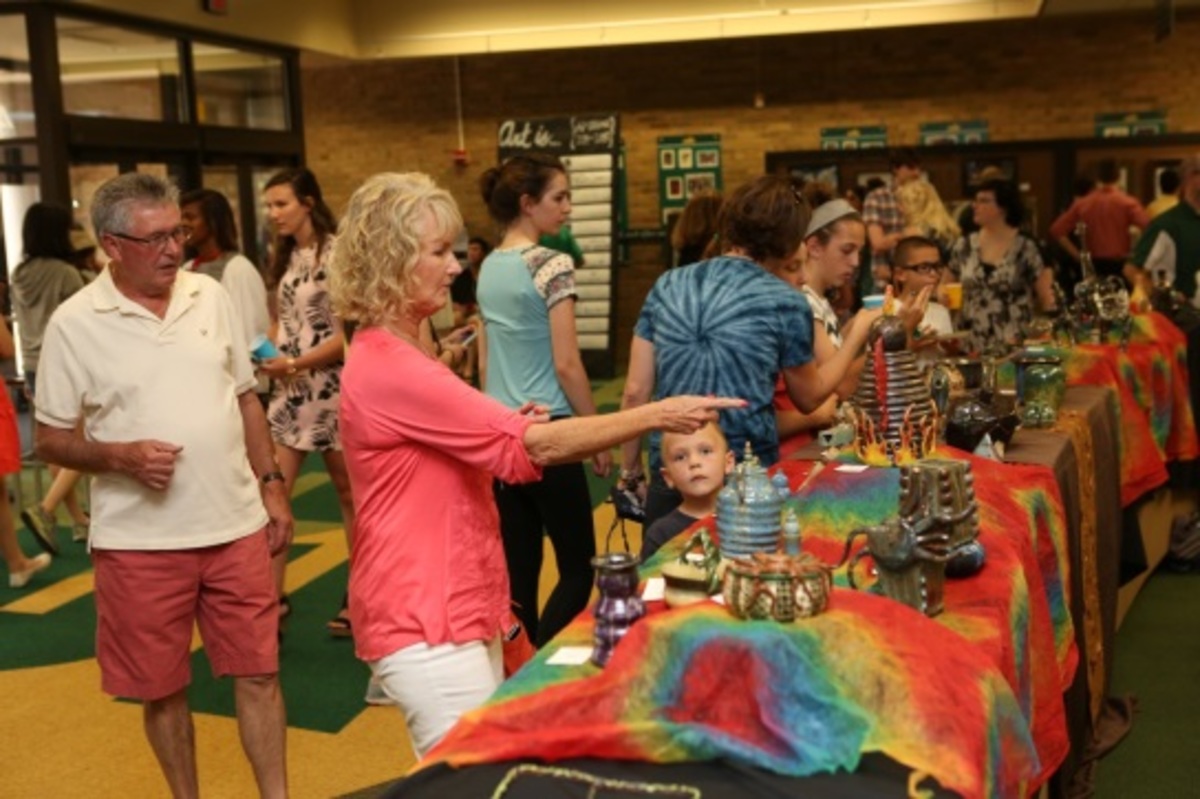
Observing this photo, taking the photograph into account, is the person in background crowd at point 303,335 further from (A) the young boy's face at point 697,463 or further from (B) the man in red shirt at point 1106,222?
(B) the man in red shirt at point 1106,222

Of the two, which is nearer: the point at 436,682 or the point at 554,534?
the point at 436,682

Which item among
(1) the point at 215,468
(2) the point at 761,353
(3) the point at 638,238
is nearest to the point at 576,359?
(2) the point at 761,353

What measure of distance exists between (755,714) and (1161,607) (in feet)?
13.6

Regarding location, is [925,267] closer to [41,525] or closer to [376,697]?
[376,697]

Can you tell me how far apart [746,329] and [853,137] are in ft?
35.0

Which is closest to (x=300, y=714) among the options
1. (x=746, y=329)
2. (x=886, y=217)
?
(x=746, y=329)

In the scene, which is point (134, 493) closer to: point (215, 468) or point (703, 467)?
point (215, 468)

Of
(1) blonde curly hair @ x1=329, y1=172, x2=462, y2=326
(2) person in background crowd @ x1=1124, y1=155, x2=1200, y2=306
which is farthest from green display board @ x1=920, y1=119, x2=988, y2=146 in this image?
(1) blonde curly hair @ x1=329, y1=172, x2=462, y2=326

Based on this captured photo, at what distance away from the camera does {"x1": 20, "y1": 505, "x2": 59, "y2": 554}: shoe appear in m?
6.75

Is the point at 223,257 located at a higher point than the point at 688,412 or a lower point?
higher

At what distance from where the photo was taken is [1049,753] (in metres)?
2.49

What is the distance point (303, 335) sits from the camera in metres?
4.64

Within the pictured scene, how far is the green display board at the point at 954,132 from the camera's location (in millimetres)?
13109

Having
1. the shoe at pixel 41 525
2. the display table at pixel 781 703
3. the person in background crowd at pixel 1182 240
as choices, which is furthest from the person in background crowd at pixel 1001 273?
the display table at pixel 781 703
